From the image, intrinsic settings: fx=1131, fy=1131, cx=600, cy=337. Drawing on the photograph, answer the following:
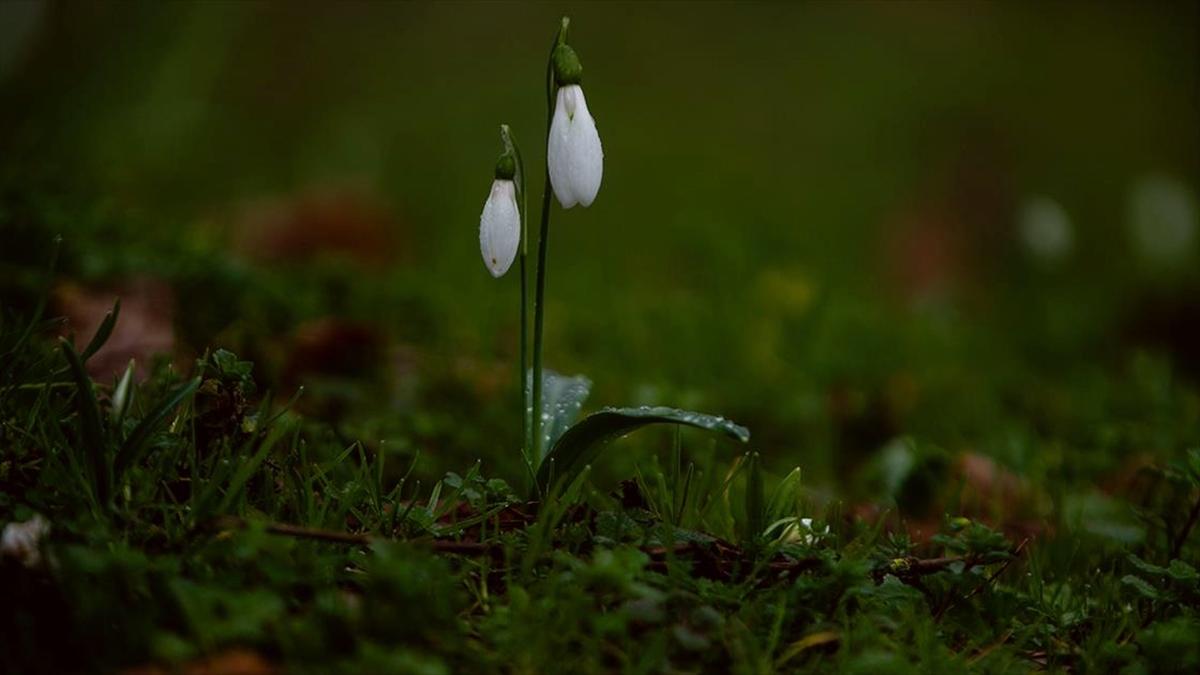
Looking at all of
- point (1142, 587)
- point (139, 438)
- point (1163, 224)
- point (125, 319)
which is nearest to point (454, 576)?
point (139, 438)

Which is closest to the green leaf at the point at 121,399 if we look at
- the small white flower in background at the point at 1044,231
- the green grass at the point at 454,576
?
the green grass at the point at 454,576

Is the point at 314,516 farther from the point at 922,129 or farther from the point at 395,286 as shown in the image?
the point at 922,129

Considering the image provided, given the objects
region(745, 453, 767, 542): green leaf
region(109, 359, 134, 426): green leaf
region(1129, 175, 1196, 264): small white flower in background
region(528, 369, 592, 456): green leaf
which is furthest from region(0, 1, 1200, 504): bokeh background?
region(745, 453, 767, 542): green leaf

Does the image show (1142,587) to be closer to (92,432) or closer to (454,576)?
(454,576)

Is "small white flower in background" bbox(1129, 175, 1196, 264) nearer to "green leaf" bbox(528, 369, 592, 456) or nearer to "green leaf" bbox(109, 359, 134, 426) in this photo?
"green leaf" bbox(528, 369, 592, 456)

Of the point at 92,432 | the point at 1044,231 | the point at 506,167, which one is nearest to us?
the point at 92,432

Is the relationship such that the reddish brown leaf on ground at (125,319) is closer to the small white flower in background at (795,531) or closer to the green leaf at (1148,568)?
the small white flower in background at (795,531)

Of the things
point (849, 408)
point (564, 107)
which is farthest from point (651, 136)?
point (564, 107)
